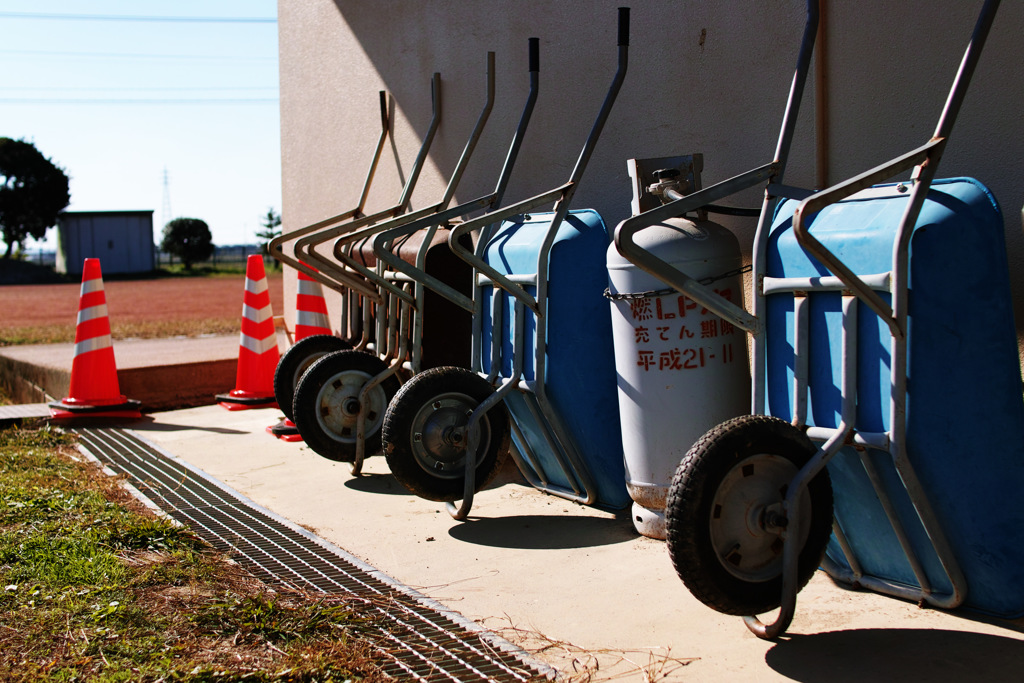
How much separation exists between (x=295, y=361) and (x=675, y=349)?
283 cm

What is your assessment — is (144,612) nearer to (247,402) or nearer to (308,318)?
(308,318)

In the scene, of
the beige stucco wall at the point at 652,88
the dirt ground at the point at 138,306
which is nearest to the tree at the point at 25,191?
the dirt ground at the point at 138,306

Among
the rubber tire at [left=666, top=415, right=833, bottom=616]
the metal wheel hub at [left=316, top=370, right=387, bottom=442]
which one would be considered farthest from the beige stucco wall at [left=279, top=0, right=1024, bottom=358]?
the metal wheel hub at [left=316, top=370, right=387, bottom=442]

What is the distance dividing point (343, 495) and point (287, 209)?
4.69 meters

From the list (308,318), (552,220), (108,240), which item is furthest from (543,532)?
(108,240)

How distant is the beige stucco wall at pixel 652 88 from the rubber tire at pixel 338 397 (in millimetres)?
1360

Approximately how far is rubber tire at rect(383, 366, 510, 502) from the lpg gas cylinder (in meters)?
0.71

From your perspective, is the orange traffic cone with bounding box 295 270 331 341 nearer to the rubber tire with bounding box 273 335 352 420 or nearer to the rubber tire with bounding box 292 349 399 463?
the rubber tire with bounding box 273 335 352 420

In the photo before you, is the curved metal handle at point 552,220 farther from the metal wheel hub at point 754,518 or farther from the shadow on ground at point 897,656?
the shadow on ground at point 897,656

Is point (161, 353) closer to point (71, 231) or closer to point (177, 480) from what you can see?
point (177, 480)

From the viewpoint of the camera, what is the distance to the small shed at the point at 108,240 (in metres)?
53.5

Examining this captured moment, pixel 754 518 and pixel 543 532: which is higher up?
pixel 754 518

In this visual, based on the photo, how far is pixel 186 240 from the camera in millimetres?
56906

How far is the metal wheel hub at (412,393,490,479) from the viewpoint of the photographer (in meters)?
4.23
